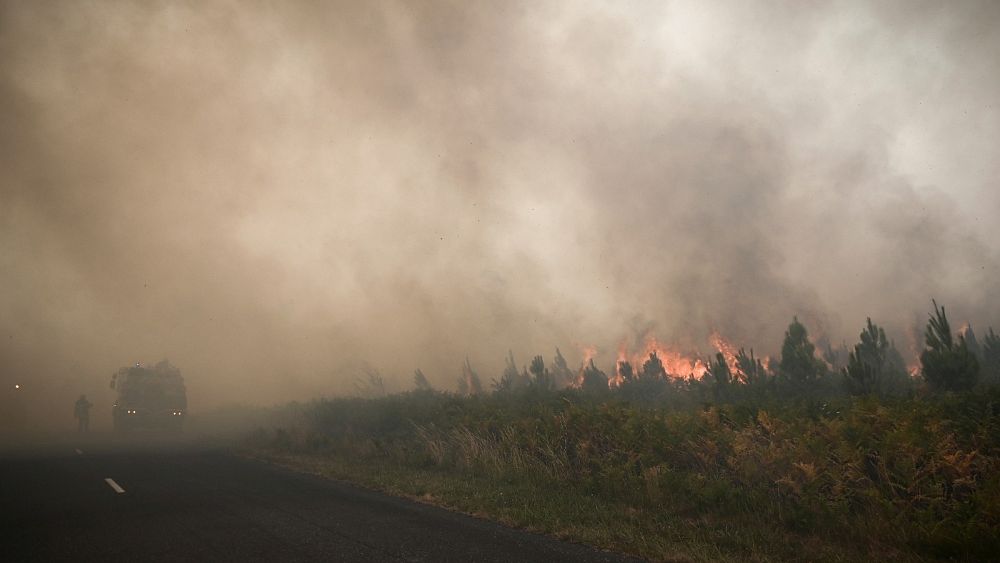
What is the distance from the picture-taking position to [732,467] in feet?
32.1

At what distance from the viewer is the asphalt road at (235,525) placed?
654 centimetres

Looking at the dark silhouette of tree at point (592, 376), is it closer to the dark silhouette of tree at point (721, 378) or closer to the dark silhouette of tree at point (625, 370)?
the dark silhouette of tree at point (625, 370)

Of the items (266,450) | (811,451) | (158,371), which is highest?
(158,371)

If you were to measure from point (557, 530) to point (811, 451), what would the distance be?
16.0ft

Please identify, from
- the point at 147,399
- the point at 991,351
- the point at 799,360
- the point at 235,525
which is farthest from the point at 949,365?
the point at 147,399

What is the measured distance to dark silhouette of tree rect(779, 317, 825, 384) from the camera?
2566cm

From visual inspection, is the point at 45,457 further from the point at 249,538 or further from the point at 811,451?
the point at 811,451

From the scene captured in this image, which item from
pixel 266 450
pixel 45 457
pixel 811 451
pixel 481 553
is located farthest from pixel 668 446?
pixel 45 457

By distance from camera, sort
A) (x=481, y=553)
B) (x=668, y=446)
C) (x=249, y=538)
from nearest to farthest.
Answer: (x=481, y=553) < (x=249, y=538) < (x=668, y=446)

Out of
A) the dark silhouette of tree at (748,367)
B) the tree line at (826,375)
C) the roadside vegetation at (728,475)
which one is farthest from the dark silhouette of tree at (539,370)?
the roadside vegetation at (728,475)

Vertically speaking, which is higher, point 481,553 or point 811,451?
point 811,451

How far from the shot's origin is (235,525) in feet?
26.2

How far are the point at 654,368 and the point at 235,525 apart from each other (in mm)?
39371

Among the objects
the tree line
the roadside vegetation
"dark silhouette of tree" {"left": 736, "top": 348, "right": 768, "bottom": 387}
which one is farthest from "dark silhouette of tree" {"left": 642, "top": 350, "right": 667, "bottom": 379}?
the roadside vegetation
